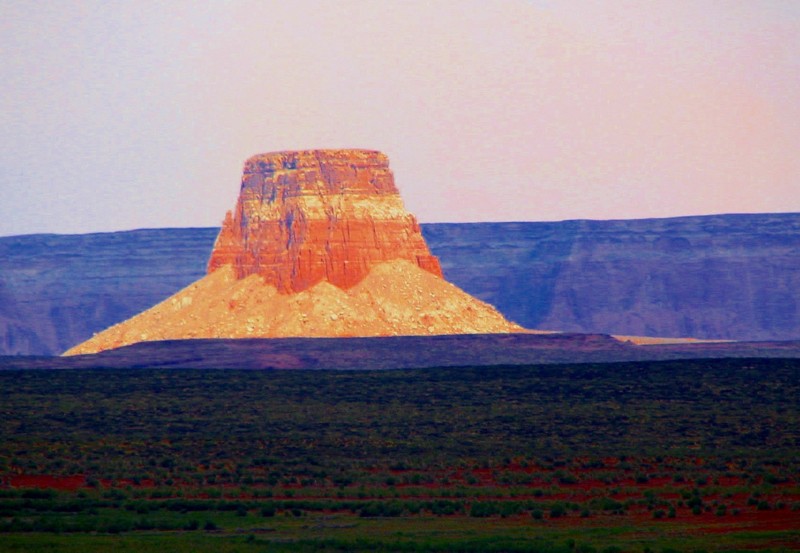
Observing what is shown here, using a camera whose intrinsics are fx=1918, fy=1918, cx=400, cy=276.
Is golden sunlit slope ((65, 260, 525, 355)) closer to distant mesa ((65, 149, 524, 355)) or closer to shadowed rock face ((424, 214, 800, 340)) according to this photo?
distant mesa ((65, 149, 524, 355))

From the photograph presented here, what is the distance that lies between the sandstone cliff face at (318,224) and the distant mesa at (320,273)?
0.07 meters

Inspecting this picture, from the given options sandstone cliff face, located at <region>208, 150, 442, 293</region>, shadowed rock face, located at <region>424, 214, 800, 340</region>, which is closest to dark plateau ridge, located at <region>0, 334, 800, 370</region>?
sandstone cliff face, located at <region>208, 150, 442, 293</region>

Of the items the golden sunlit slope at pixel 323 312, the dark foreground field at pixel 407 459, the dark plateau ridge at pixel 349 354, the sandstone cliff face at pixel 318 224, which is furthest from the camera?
the sandstone cliff face at pixel 318 224

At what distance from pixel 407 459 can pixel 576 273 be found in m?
130

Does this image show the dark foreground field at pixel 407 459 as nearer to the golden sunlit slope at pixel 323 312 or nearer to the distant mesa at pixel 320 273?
the golden sunlit slope at pixel 323 312

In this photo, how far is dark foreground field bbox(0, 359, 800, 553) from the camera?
46281 millimetres

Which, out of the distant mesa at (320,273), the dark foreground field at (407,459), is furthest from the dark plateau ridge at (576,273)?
the dark foreground field at (407,459)

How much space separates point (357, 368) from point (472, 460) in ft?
148

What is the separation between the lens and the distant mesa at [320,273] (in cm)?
12038

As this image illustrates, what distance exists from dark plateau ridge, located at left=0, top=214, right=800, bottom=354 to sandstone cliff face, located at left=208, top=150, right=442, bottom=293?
56.9 meters

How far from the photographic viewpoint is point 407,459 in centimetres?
6225

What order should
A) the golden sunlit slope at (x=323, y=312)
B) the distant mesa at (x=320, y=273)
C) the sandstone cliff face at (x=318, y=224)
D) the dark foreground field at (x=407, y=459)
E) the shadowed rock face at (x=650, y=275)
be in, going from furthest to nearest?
A: 1. the shadowed rock face at (x=650, y=275)
2. the sandstone cliff face at (x=318, y=224)
3. the distant mesa at (x=320, y=273)
4. the golden sunlit slope at (x=323, y=312)
5. the dark foreground field at (x=407, y=459)

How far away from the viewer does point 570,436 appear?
69.5 meters

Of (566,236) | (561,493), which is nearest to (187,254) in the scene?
(566,236)
